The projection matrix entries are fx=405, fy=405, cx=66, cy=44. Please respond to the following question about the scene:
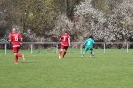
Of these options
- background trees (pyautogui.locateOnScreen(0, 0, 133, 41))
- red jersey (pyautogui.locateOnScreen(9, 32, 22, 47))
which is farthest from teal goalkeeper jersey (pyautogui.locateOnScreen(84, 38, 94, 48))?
background trees (pyautogui.locateOnScreen(0, 0, 133, 41))

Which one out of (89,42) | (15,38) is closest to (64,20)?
(89,42)

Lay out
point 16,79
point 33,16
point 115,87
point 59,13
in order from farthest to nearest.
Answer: point 59,13 → point 33,16 → point 16,79 → point 115,87

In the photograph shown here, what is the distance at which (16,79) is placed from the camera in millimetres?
14109

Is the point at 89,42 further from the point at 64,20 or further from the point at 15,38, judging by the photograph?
the point at 64,20

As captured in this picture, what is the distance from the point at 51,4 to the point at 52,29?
340 centimetres

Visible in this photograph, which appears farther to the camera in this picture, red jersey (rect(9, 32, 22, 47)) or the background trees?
the background trees

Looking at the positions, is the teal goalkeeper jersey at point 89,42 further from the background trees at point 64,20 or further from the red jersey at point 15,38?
the background trees at point 64,20

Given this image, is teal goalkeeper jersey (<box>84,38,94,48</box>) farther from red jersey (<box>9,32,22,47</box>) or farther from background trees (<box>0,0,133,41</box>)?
background trees (<box>0,0,133,41</box>)

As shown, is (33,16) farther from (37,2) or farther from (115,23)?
(115,23)

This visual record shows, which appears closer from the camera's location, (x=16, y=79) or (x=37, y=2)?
(x=16, y=79)

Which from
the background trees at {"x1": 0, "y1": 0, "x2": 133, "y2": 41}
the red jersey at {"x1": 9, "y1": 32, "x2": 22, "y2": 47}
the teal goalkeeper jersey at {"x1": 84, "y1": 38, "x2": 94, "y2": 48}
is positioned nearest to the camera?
the red jersey at {"x1": 9, "y1": 32, "x2": 22, "y2": 47}

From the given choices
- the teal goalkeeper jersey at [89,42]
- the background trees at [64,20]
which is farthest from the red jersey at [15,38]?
the background trees at [64,20]

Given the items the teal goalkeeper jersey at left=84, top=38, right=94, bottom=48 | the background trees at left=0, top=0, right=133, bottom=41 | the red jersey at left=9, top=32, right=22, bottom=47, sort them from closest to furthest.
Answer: the red jersey at left=9, top=32, right=22, bottom=47 → the teal goalkeeper jersey at left=84, top=38, right=94, bottom=48 → the background trees at left=0, top=0, right=133, bottom=41

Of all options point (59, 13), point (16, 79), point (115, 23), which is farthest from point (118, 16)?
point (16, 79)
